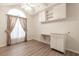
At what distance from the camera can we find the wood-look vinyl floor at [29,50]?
144cm

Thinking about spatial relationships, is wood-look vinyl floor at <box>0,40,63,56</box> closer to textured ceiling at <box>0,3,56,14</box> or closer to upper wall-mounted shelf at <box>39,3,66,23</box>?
upper wall-mounted shelf at <box>39,3,66,23</box>

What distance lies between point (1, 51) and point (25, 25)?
2.14ft

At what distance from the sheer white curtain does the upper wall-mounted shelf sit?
1.51 feet

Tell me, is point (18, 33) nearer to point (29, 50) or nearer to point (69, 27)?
point (29, 50)

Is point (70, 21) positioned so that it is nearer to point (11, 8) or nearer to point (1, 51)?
point (11, 8)

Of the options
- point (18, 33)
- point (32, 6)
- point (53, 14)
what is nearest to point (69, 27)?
point (53, 14)

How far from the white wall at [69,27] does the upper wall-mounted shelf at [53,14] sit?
8cm

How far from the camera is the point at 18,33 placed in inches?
63.2

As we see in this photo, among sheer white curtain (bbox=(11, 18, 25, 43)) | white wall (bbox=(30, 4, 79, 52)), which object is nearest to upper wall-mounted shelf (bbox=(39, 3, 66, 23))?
white wall (bbox=(30, 4, 79, 52))

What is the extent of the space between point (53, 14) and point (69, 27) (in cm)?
40

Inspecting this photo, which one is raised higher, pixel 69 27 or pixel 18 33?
pixel 69 27

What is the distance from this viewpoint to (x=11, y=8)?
1.48 m

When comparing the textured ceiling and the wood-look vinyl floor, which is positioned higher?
the textured ceiling

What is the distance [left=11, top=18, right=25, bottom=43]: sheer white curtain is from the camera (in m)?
1.56
